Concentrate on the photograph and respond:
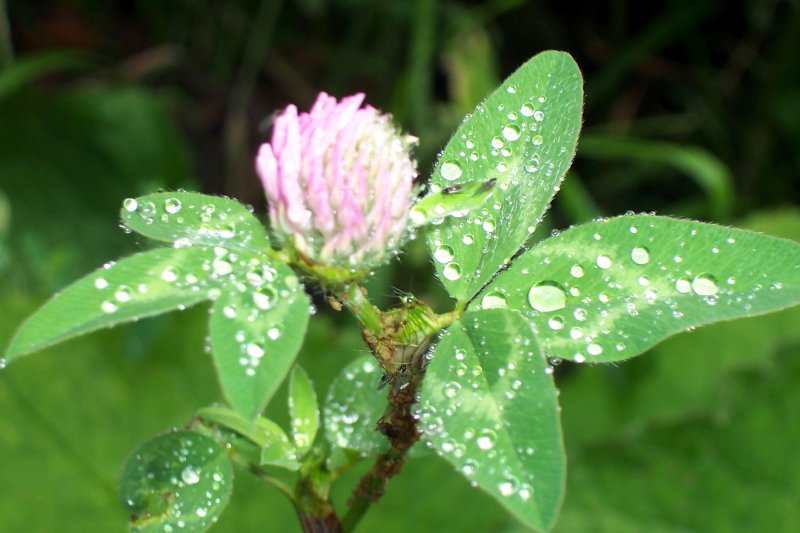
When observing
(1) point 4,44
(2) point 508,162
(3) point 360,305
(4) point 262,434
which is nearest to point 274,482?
(4) point 262,434

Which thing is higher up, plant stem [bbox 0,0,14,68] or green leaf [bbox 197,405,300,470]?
plant stem [bbox 0,0,14,68]

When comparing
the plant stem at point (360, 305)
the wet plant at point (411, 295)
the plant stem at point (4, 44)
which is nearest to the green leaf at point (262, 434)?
the wet plant at point (411, 295)

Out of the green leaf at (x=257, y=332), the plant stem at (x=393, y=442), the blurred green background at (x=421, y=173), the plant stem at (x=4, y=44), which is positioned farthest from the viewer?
the plant stem at (x=4, y=44)

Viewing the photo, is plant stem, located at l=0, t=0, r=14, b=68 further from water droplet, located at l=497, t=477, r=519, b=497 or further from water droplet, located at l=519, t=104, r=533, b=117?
water droplet, located at l=497, t=477, r=519, b=497

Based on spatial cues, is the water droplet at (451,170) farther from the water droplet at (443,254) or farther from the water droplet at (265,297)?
the water droplet at (265,297)

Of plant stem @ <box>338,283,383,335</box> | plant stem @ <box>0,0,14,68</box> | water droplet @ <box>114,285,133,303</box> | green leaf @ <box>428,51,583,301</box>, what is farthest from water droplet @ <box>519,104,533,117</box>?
plant stem @ <box>0,0,14,68</box>
